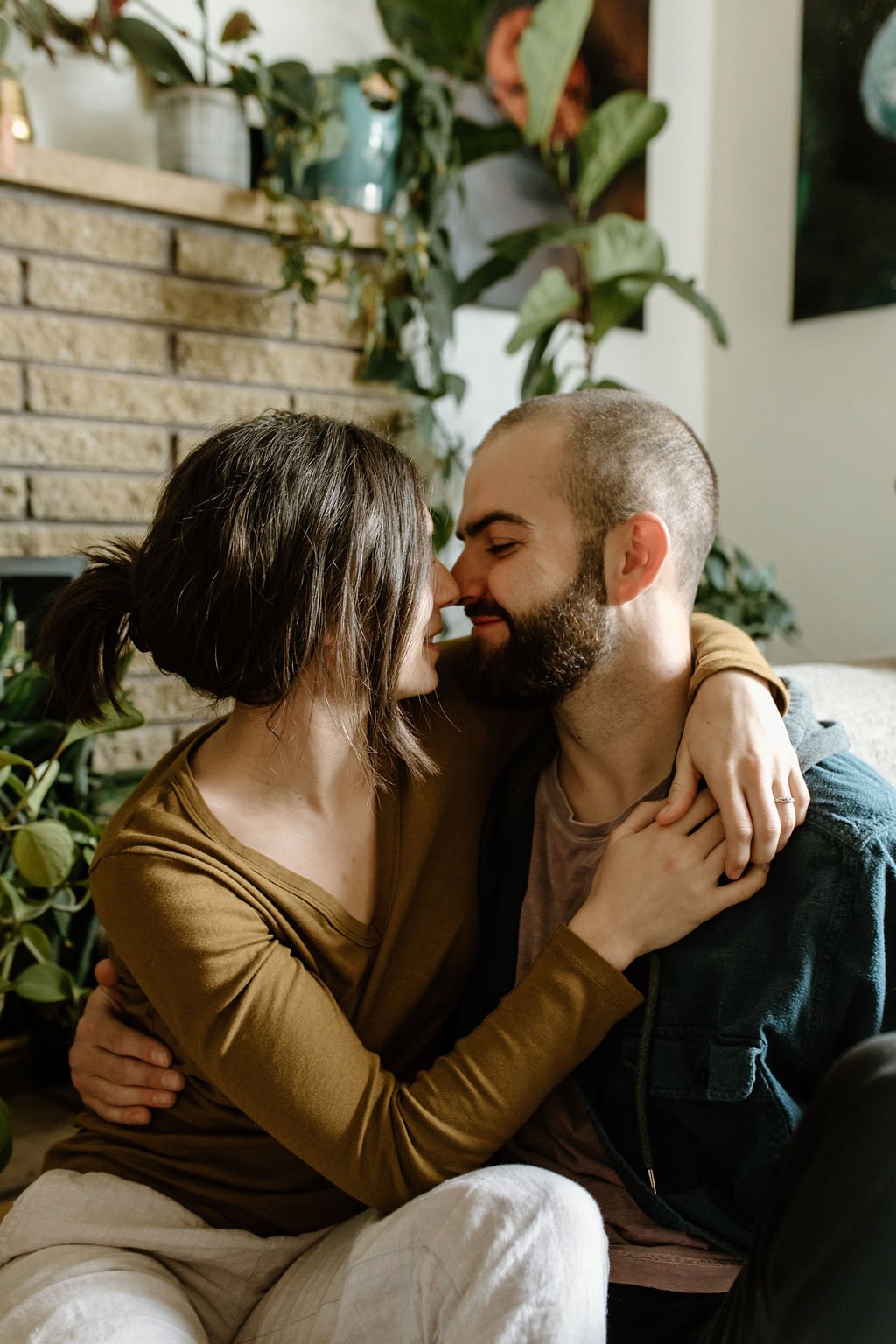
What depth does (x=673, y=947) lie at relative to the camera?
1016mm

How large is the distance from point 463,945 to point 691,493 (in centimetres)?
55

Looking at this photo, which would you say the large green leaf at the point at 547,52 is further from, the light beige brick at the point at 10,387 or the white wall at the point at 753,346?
the light beige brick at the point at 10,387

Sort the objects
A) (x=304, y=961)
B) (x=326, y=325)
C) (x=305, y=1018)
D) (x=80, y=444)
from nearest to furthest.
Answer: (x=305, y=1018), (x=304, y=961), (x=80, y=444), (x=326, y=325)

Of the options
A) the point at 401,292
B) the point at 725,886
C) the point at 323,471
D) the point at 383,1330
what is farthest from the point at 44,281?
the point at 383,1330

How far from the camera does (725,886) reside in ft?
3.18

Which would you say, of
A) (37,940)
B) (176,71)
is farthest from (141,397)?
(37,940)

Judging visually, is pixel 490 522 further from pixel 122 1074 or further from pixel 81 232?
pixel 81 232

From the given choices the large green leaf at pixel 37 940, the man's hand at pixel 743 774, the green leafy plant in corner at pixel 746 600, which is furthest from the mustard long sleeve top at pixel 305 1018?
the green leafy plant in corner at pixel 746 600

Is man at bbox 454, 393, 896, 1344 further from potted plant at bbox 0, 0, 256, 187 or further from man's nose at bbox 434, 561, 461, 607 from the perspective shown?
potted plant at bbox 0, 0, 256, 187

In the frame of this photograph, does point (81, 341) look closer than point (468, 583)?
No

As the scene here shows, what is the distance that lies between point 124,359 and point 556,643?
1199mm

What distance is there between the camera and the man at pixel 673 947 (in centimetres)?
70

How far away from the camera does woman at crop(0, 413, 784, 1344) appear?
2.84ft

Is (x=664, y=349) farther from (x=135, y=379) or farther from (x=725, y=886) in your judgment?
(x=725, y=886)
